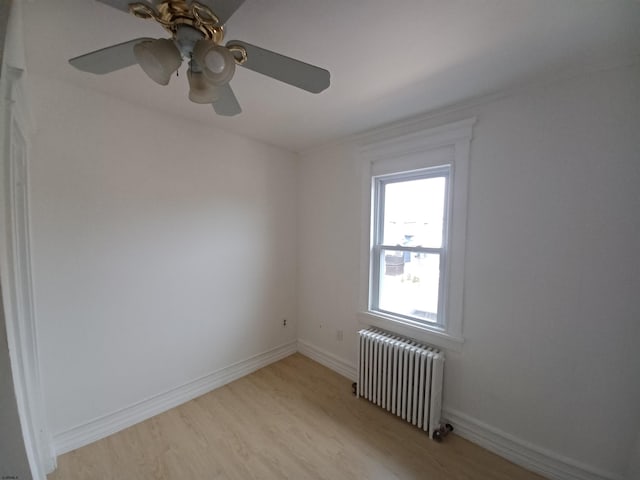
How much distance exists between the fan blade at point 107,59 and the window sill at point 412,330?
90.6 inches

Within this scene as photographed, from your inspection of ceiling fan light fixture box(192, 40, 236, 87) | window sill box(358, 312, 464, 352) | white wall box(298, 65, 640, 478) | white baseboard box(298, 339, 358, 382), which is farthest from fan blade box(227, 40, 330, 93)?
white baseboard box(298, 339, 358, 382)

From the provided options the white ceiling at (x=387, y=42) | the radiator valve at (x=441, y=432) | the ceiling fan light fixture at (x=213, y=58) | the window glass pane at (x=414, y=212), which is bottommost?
the radiator valve at (x=441, y=432)

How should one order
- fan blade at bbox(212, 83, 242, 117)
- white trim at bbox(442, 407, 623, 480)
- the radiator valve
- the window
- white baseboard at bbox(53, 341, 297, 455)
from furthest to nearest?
the window
the radiator valve
white baseboard at bbox(53, 341, 297, 455)
white trim at bbox(442, 407, 623, 480)
fan blade at bbox(212, 83, 242, 117)

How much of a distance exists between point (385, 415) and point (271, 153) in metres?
2.71

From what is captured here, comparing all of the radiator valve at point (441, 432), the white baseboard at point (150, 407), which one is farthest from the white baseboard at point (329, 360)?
the radiator valve at point (441, 432)

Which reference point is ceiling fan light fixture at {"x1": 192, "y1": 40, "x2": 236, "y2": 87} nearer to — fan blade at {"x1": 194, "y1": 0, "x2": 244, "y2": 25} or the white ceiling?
fan blade at {"x1": 194, "y1": 0, "x2": 244, "y2": 25}

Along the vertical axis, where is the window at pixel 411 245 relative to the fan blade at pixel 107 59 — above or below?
below

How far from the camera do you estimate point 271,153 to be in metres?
2.67

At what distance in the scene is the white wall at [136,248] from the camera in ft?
5.08

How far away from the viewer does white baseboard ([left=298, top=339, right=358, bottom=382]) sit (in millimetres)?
2484

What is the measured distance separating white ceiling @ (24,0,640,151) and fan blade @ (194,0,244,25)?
0.28 metres

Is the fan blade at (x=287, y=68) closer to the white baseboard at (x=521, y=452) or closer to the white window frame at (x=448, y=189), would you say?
the white window frame at (x=448, y=189)

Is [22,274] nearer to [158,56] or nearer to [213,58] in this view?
[158,56]

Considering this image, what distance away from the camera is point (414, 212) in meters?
2.12
